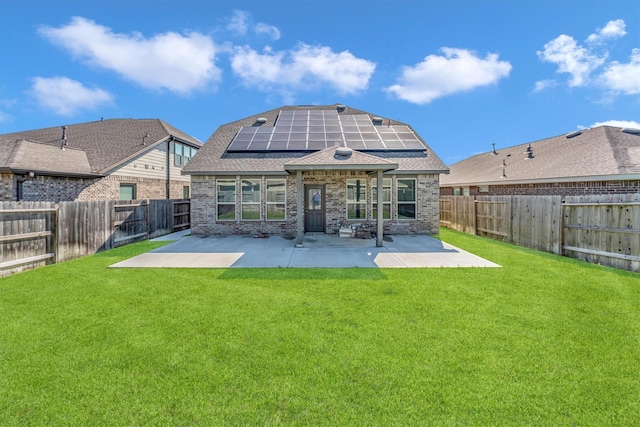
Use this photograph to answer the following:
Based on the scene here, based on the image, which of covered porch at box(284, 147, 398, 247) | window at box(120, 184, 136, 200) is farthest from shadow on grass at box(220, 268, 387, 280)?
window at box(120, 184, 136, 200)

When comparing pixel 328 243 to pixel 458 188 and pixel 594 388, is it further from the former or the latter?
pixel 458 188

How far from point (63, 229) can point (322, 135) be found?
10658mm

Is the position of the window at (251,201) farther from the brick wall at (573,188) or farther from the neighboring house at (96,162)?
the brick wall at (573,188)

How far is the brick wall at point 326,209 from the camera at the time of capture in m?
12.9

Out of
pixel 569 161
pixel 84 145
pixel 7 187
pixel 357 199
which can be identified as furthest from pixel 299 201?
pixel 84 145

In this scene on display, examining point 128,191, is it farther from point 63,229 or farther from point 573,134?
point 573,134

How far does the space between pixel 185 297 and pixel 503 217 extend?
1169 centimetres

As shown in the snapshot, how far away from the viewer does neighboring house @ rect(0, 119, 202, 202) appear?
41.1ft

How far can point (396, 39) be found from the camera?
1469 cm

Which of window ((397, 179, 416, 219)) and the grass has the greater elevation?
window ((397, 179, 416, 219))

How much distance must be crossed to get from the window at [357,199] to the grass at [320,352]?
6875mm

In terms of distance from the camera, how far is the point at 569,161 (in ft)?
45.7

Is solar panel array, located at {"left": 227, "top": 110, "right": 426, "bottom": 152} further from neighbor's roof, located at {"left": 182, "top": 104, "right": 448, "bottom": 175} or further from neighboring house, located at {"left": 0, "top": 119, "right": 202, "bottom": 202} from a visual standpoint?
neighboring house, located at {"left": 0, "top": 119, "right": 202, "bottom": 202}

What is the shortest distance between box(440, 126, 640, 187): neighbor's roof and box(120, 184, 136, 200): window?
20337mm
